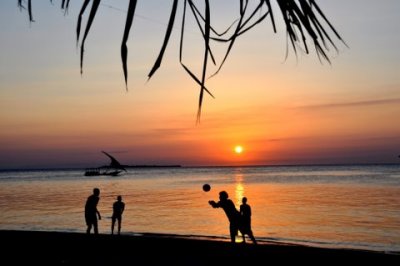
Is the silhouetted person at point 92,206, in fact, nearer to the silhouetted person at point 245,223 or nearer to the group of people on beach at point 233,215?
the group of people on beach at point 233,215

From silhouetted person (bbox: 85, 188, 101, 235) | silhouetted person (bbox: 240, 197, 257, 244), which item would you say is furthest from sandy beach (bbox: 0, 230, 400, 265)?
silhouetted person (bbox: 85, 188, 101, 235)

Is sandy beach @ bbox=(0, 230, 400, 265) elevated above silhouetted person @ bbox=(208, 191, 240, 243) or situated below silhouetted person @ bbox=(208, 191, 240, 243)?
below

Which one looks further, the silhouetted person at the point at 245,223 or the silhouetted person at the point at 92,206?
the silhouetted person at the point at 92,206

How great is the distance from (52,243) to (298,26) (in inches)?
543

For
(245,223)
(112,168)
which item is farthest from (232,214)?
(112,168)

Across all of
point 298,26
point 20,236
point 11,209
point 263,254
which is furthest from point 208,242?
point 11,209

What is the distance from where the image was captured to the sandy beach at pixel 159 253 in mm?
11164

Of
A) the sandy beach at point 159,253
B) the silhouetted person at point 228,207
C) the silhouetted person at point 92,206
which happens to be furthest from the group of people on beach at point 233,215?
the silhouetted person at point 92,206

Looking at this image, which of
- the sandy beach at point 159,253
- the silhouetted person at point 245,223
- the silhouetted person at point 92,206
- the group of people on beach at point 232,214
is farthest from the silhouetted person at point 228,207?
the silhouetted person at point 92,206

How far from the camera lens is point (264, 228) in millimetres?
25469

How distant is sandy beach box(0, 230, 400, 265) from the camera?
1116 cm

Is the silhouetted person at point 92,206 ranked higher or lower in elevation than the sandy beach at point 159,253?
higher

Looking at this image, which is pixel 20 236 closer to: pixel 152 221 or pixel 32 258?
pixel 32 258

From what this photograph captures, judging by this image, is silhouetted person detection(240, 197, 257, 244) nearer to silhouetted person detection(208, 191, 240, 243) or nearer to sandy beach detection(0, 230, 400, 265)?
silhouetted person detection(208, 191, 240, 243)
